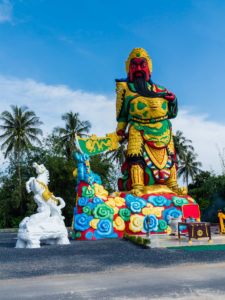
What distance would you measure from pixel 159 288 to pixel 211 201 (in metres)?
20.3

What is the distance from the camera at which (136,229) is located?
10.8 metres

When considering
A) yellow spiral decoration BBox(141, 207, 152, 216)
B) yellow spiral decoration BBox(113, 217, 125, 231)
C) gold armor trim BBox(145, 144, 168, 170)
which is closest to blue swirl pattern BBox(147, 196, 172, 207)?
yellow spiral decoration BBox(141, 207, 152, 216)

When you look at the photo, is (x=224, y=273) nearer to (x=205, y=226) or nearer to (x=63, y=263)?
(x=63, y=263)

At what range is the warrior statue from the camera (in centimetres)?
1193

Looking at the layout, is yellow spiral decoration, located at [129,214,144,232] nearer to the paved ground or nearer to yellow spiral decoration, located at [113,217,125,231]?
yellow spiral decoration, located at [113,217,125,231]

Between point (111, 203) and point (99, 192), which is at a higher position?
point (99, 192)

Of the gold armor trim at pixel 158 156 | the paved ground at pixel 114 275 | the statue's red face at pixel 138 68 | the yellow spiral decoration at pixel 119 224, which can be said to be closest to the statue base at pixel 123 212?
the yellow spiral decoration at pixel 119 224

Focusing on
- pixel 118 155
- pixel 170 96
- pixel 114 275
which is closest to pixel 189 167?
pixel 118 155

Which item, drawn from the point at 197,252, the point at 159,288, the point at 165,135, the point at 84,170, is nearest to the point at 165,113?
the point at 165,135

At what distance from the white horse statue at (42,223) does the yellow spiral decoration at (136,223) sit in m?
2.61

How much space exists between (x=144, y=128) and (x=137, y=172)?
1783 millimetres

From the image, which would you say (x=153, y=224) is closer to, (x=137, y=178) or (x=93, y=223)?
(x=137, y=178)

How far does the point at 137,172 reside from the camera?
38.8 ft

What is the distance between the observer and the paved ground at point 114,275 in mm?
3660
